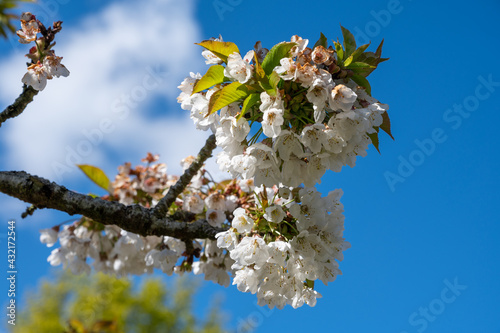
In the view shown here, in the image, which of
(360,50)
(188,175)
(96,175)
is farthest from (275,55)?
(96,175)

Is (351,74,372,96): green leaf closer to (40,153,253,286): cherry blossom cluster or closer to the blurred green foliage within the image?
(40,153,253,286): cherry blossom cluster

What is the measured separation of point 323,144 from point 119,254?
5.92 ft

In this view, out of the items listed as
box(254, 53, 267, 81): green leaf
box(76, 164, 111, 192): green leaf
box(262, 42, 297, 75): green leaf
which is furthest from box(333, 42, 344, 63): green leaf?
box(76, 164, 111, 192): green leaf

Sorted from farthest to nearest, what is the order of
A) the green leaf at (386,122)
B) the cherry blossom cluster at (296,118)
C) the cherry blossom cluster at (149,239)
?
the cherry blossom cluster at (149,239)
the green leaf at (386,122)
the cherry blossom cluster at (296,118)

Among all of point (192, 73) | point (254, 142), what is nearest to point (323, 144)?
point (254, 142)

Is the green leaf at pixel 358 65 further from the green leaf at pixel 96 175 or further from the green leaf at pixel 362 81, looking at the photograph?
the green leaf at pixel 96 175

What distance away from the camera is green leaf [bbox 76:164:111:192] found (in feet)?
9.37

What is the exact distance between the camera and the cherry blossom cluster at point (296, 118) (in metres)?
1.37

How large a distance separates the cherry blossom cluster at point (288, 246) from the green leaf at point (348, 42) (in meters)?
0.53

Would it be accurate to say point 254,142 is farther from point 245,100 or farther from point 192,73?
point 192,73

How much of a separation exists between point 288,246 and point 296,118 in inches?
17.5

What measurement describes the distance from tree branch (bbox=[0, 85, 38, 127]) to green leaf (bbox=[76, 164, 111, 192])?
0.70m

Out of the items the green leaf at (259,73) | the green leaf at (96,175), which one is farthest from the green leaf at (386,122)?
the green leaf at (96,175)

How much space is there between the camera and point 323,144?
139cm
